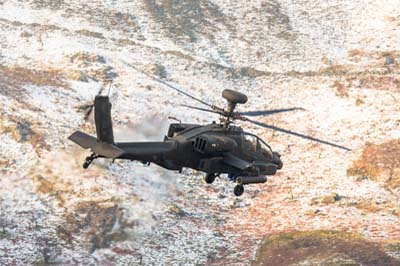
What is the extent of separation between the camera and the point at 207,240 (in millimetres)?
26516

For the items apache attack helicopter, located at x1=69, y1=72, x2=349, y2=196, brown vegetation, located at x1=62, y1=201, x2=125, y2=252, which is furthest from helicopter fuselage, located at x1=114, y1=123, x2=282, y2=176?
brown vegetation, located at x1=62, y1=201, x2=125, y2=252

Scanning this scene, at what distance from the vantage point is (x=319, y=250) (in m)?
25.1

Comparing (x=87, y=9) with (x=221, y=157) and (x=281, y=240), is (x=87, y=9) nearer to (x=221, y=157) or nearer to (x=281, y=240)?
(x=281, y=240)

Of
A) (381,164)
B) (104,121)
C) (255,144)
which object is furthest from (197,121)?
(104,121)

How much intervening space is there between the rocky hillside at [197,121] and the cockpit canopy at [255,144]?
340cm

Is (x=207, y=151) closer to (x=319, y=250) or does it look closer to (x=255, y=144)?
(x=255, y=144)

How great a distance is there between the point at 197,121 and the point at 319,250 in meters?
13.7

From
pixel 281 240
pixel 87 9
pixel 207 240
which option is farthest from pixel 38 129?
pixel 87 9

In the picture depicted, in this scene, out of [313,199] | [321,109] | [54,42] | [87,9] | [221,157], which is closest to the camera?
[221,157]

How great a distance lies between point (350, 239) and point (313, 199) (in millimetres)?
3915

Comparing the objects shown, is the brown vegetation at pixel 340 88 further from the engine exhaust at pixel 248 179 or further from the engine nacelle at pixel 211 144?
Result: the engine nacelle at pixel 211 144

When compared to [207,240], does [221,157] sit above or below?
above

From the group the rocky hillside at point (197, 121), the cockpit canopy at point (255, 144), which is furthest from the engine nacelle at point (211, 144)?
the rocky hillside at point (197, 121)

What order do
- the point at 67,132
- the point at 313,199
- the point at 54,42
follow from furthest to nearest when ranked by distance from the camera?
the point at 54,42, the point at 67,132, the point at 313,199
